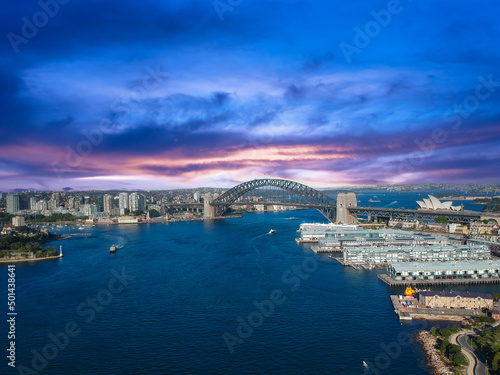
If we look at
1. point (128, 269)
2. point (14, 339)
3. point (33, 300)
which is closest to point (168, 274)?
point (128, 269)

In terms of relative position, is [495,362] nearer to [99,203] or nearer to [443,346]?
[443,346]

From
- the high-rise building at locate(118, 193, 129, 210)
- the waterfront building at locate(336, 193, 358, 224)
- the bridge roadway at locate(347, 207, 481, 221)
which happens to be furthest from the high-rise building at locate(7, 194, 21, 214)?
the bridge roadway at locate(347, 207, 481, 221)

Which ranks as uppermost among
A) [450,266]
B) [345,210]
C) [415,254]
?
[345,210]

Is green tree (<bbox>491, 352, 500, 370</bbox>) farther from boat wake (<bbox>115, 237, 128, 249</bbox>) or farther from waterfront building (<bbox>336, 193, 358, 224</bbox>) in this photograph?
waterfront building (<bbox>336, 193, 358, 224</bbox>)

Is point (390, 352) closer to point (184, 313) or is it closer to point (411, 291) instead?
point (411, 291)

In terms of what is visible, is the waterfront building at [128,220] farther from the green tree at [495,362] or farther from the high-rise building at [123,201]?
the green tree at [495,362]

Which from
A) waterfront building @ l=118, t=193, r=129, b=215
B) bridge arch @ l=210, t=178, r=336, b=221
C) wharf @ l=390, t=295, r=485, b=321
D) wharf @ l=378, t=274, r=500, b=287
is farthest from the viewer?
waterfront building @ l=118, t=193, r=129, b=215

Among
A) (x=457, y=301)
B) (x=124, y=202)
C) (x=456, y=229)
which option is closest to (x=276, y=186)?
(x=124, y=202)
